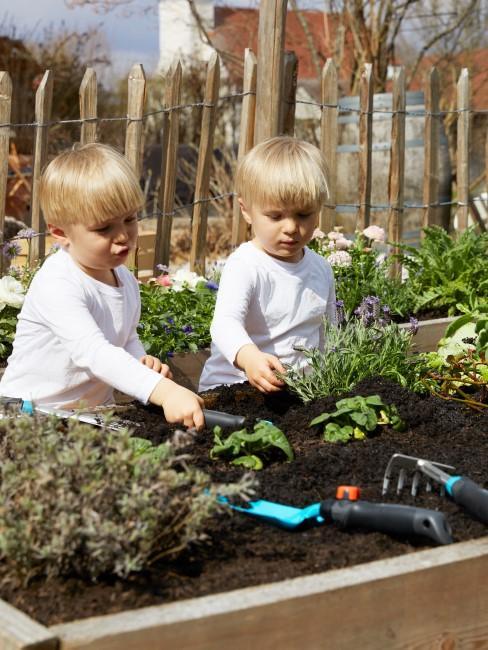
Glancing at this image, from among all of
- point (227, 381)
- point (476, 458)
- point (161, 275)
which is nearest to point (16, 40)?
point (161, 275)

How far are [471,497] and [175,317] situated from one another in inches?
106

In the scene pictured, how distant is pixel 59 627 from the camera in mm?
1859

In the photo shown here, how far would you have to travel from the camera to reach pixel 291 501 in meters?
2.59

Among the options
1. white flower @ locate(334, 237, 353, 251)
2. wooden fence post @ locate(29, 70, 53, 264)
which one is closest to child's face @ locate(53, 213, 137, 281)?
wooden fence post @ locate(29, 70, 53, 264)

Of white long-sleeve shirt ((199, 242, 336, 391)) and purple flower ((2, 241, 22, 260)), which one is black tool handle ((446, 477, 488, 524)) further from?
purple flower ((2, 241, 22, 260))

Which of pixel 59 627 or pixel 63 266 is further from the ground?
pixel 63 266

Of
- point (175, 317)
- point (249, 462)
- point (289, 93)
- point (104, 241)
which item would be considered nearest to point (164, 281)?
point (175, 317)

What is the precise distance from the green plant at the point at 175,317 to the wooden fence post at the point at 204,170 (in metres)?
0.79

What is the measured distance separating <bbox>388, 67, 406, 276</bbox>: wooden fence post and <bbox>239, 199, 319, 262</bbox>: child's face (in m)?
3.32

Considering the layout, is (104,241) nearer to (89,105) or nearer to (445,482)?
(445,482)

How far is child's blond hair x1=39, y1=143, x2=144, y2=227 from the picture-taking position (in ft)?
10.6

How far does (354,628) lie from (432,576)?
0.21 m

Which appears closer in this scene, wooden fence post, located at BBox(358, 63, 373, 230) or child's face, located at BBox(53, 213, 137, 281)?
child's face, located at BBox(53, 213, 137, 281)

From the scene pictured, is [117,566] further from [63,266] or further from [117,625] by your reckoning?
[63,266]
